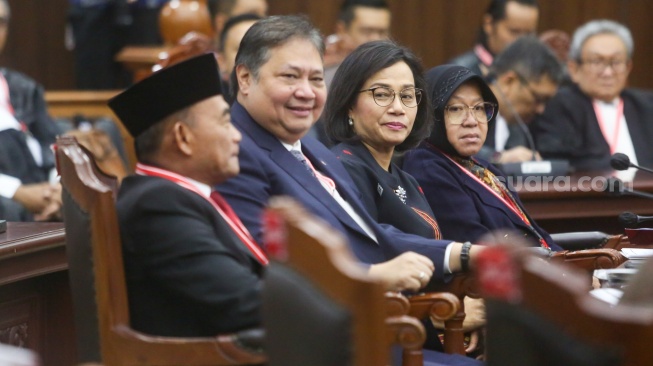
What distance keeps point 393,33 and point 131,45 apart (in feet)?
6.20

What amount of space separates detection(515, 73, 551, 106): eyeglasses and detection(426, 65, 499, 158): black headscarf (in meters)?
1.81

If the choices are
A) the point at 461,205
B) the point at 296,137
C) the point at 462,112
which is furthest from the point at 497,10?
the point at 296,137

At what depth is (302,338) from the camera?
Answer: 1.71 meters

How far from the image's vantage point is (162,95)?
230 cm

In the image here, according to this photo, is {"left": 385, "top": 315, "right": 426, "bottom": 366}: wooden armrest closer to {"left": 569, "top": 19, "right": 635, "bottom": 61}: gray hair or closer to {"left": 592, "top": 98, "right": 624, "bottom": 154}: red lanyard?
{"left": 592, "top": 98, "right": 624, "bottom": 154}: red lanyard

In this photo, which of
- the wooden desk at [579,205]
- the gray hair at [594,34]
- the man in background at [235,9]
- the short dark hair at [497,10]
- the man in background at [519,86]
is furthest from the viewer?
the short dark hair at [497,10]

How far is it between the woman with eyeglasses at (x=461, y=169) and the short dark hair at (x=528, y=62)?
1.81m

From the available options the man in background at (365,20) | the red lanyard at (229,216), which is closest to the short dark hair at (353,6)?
the man in background at (365,20)

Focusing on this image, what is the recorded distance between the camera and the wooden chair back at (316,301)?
1607 mm

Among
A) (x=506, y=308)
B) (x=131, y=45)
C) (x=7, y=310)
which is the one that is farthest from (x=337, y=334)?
(x=131, y=45)

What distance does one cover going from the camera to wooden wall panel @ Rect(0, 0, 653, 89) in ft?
26.4

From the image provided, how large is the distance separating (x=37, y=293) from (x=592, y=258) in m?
1.58

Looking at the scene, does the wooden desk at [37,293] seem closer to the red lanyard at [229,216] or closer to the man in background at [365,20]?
the red lanyard at [229,216]

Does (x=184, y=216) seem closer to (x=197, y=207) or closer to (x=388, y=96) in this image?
(x=197, y=207)
